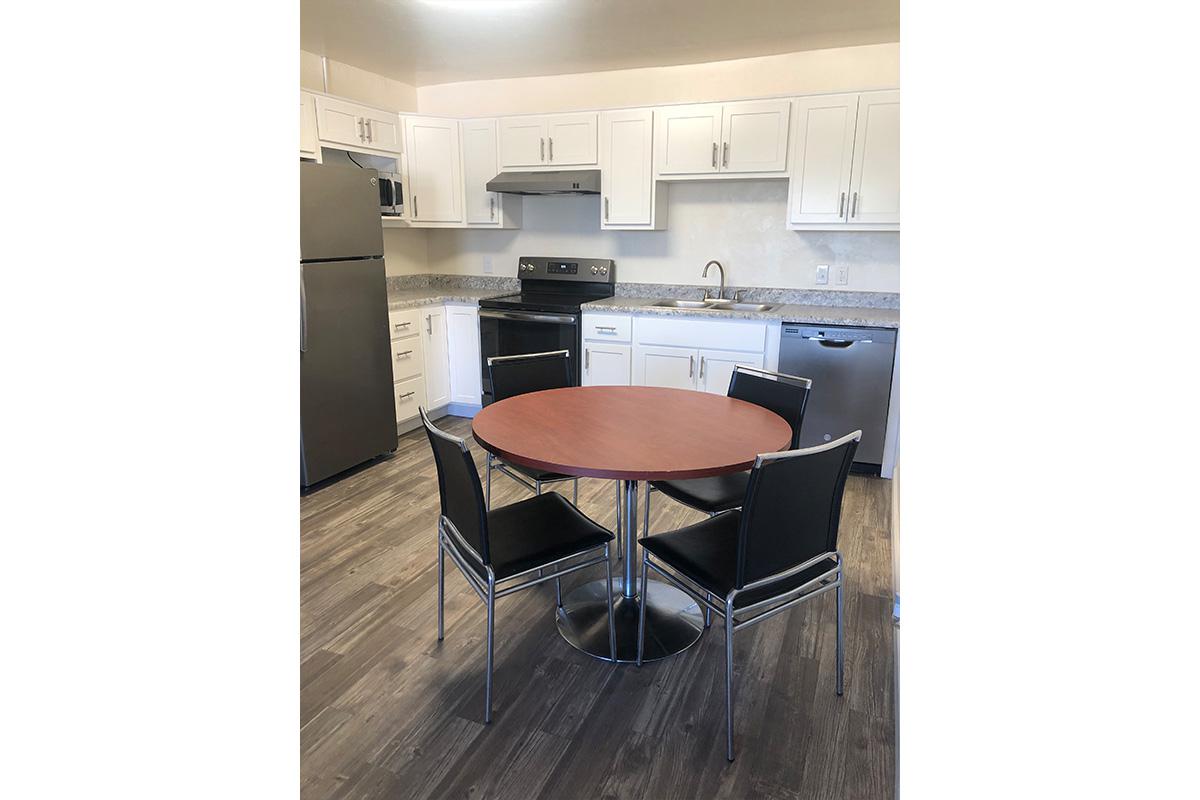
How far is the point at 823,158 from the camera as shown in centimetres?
354

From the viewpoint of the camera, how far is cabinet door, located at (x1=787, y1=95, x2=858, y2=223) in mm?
3463

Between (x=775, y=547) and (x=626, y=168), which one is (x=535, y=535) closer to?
(x=775, y=547)

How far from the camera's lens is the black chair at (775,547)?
1.55m

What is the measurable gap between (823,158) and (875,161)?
0.27 metres

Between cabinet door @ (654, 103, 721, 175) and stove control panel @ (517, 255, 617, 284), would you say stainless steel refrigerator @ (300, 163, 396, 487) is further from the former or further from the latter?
cabinet door @ (654, 103, 721, 175)

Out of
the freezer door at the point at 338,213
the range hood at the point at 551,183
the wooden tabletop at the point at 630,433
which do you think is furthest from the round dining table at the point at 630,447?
the range hood at the point at 551,183

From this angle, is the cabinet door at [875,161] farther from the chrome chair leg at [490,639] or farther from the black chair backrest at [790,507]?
the chrome chair leg at [490,639]

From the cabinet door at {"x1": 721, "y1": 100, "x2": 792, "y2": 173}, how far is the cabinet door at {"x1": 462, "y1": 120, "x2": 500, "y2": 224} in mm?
1598

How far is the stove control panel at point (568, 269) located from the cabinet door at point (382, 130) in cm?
116

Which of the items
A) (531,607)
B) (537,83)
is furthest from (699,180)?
(531,607)

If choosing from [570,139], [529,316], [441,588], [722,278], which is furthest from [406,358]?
[441,588]
